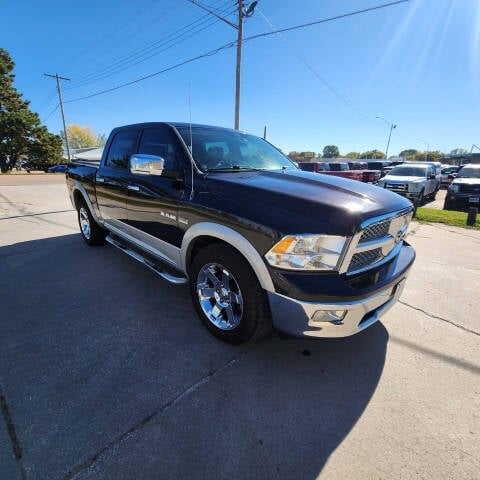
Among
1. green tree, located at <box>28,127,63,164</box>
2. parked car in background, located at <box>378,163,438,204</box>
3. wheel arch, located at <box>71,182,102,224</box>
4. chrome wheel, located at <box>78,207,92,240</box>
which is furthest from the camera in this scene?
green tree, located at <box>28,127,63,164</box>

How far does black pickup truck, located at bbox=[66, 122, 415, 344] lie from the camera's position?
73.4 inches

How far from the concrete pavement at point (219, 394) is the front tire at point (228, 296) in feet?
0.71

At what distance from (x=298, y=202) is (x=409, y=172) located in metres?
13.6

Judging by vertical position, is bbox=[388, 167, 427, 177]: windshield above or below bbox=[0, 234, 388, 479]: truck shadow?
above

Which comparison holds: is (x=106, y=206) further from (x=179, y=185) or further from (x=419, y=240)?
(x=419, y=240)

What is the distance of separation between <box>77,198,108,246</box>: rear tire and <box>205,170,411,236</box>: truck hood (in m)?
3.27

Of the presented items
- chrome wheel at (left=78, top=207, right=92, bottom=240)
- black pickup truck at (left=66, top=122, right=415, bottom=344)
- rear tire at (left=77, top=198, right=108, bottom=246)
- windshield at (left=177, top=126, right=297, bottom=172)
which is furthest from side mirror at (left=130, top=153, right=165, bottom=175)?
chrome wheel at (left=78, top=207, right=92, bottom=240)

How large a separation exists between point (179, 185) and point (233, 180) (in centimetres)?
58

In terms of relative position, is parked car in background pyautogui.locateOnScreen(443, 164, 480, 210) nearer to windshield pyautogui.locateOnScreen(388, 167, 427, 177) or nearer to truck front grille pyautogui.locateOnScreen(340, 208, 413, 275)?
windshield pyautogui.locateOnScreen(388, 167, 427, 177)

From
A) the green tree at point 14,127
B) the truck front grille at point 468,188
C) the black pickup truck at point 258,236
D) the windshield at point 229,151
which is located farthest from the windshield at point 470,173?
the green tree at point 14,127

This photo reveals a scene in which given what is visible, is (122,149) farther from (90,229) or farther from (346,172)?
(346,172)

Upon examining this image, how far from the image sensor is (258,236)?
77.9 inches

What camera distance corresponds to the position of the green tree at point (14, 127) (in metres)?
33.1

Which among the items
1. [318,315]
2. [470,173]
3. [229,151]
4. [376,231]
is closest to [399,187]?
[470,173]
